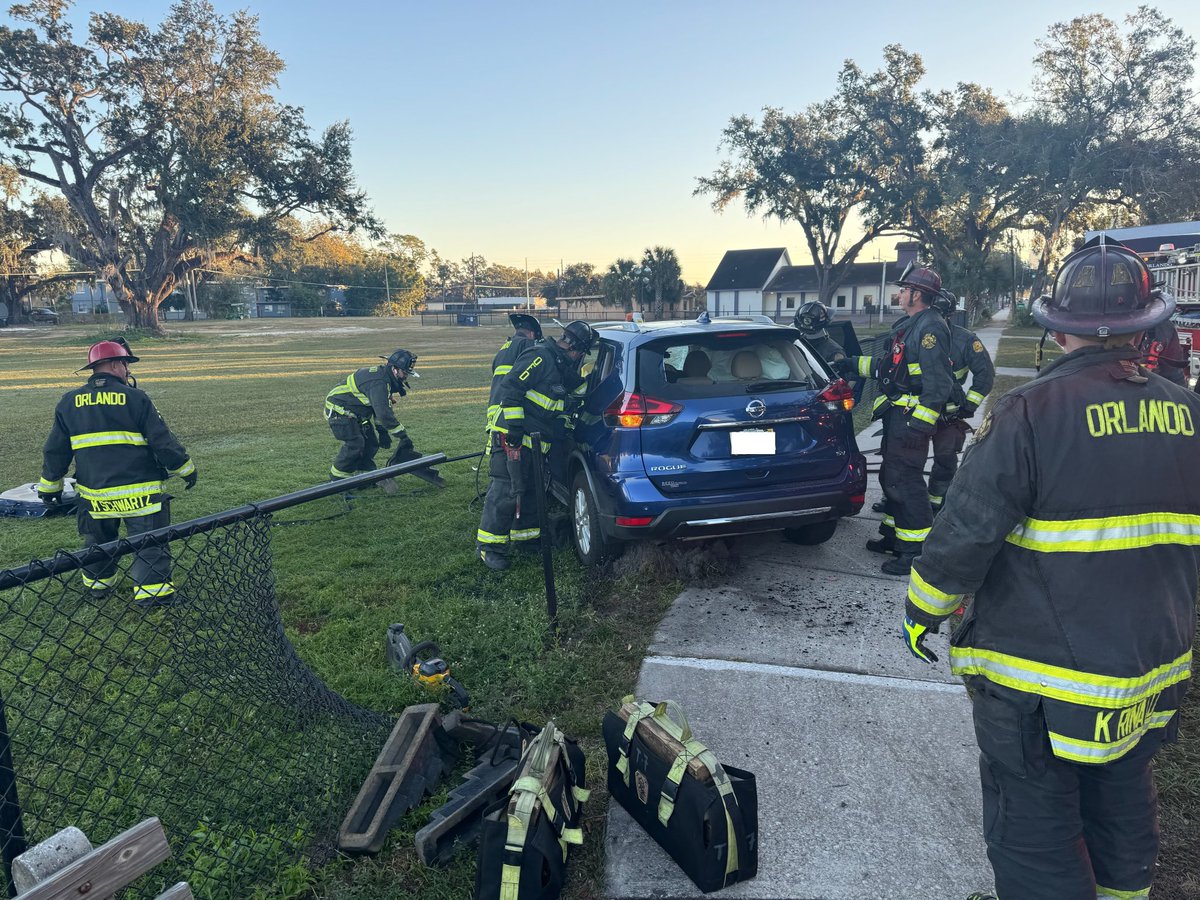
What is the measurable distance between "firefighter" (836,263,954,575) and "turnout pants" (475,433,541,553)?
252cm

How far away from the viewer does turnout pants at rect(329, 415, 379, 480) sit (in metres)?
7.68

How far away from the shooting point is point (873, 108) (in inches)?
1479

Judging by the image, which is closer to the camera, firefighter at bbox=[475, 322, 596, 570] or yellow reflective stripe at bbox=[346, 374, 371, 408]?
firefighter at bbox=[475, 322, 596, 570]

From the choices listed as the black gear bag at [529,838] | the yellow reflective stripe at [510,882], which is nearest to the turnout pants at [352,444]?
the black gear bag at [529,838]

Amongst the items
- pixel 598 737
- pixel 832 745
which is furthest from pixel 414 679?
pixel 832 745

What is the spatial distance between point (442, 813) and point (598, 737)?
0.84 meters

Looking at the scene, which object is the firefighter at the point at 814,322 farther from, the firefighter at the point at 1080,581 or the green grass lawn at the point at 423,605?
the firefighter at the point at 1080,581

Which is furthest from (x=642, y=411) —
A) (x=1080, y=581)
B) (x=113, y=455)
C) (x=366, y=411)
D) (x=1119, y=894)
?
(x=366, y=411)

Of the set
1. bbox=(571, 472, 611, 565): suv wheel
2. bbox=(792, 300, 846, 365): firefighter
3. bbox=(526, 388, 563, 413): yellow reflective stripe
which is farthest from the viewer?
bbox=(792, 300, 846, 365): firefighter

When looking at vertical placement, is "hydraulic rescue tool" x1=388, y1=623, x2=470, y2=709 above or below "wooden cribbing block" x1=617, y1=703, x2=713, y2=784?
below

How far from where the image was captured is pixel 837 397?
15.6 ft

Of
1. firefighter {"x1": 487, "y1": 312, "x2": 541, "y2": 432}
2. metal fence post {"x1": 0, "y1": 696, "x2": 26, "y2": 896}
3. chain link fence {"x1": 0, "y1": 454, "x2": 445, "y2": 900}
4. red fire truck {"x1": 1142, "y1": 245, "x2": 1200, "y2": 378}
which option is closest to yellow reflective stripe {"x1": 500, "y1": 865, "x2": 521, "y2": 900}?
chain link fence {"x1": 0, "y1": 454, "x2": 445, "y2": 900}

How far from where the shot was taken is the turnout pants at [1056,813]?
6.09ft

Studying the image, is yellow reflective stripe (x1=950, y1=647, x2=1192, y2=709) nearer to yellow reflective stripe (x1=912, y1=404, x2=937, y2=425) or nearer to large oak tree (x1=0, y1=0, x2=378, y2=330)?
yellow reflective stripe (x1=912, y1=404, x2=937, y2=425)
